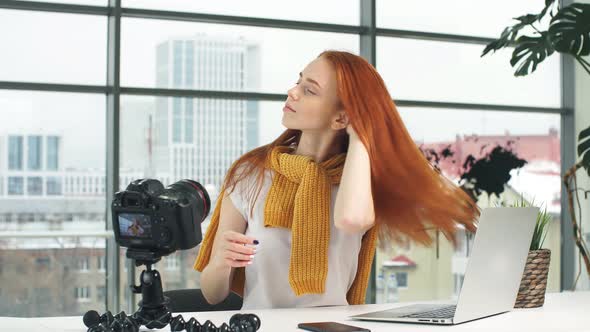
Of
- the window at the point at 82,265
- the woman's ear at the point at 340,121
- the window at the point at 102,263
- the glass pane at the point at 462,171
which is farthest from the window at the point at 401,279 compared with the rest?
the woman's ear at the point at 340,121

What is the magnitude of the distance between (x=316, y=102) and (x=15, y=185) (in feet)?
8.95

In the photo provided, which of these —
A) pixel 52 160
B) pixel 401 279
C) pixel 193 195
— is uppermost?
pixel 52 160

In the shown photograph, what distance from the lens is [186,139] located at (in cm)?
494

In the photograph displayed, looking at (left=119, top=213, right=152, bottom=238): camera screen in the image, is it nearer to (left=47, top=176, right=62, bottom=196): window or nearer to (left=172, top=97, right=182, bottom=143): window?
(left=47, top=176, right=62, bottom=196): window

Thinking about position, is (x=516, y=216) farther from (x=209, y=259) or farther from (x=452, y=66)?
(x=452, y=66)

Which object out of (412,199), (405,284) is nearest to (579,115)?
(405,284)

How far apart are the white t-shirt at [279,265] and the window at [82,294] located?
2521mm

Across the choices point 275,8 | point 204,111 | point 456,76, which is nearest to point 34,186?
point 204,111

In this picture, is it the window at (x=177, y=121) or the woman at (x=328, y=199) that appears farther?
the window at (x=177, y=121)

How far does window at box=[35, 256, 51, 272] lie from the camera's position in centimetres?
459

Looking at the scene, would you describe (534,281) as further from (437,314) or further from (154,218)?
(154,218)

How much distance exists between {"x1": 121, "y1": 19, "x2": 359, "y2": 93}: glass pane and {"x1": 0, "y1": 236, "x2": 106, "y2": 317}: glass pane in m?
0.96

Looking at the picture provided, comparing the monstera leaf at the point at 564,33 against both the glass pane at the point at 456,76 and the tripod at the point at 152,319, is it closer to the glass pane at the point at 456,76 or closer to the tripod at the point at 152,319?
the glass pane at the point at 456,76

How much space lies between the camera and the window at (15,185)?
14.9 feet
